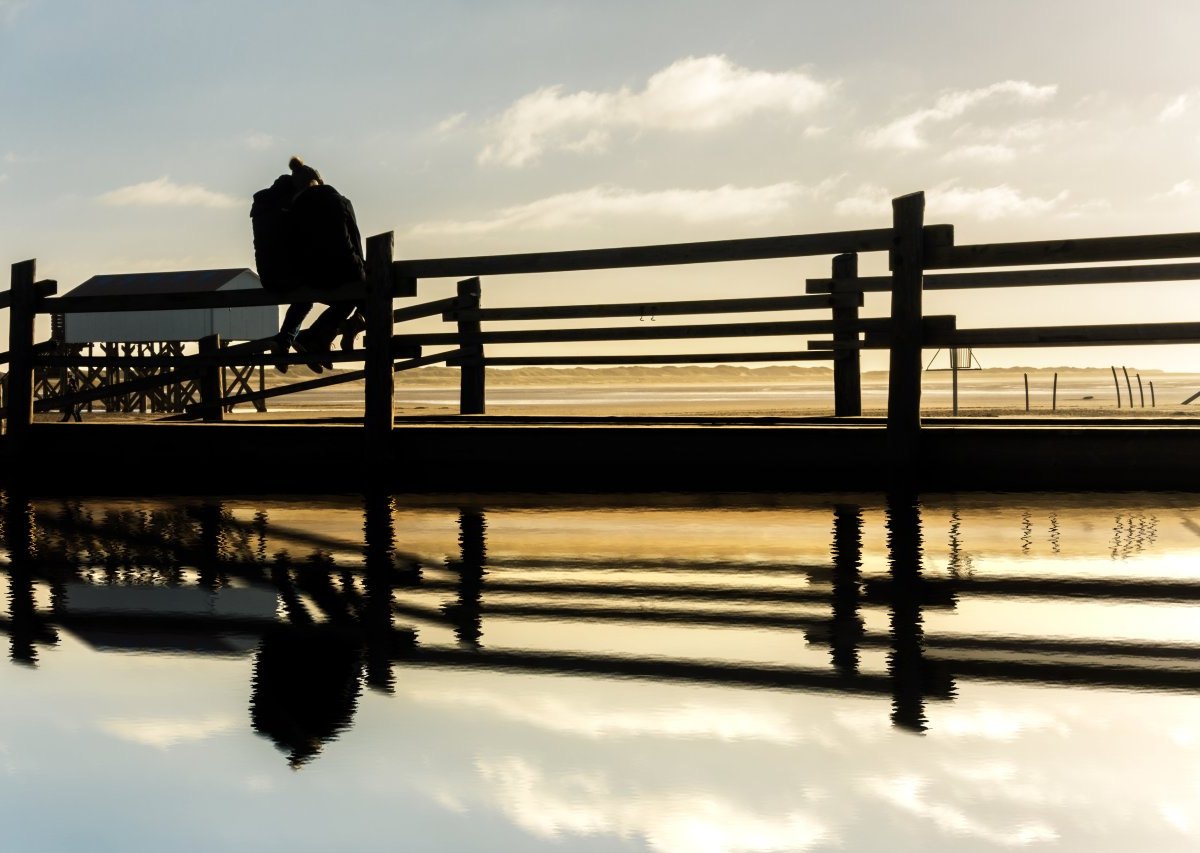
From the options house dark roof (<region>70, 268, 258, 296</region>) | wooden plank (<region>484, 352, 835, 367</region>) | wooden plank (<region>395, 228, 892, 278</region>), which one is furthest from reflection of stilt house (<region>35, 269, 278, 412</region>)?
wooden plank (<region>395, 228, 892, 278</region>)

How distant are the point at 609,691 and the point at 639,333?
25.8 feet

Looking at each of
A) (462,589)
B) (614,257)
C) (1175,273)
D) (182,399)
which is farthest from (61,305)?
(182,399)

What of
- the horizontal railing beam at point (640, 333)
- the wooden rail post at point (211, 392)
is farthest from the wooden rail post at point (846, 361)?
the wooden rail post at point (211, 392)

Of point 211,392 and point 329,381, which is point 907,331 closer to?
point 329,381

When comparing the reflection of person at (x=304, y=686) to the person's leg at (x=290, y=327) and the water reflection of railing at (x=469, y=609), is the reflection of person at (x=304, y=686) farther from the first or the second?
the person's leg at (x=290, y=327)

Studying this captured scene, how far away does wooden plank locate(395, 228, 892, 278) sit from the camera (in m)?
9.89

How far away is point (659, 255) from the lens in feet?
33.5

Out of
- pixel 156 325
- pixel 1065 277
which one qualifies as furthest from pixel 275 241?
pixel 156 325

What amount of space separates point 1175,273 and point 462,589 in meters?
5.67

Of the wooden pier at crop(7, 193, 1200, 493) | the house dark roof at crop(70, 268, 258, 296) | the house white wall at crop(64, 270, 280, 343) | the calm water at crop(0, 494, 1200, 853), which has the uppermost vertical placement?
the house dark roof at crop(70, 268, 258, 296)

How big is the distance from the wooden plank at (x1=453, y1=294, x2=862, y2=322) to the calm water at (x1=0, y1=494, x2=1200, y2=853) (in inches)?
175

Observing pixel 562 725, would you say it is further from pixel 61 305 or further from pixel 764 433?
pixel 61 305

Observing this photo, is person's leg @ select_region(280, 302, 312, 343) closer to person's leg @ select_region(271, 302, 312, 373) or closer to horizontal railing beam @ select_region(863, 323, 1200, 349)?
person's leg @ select_region(271, 302, 312, 373)

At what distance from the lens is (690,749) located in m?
3.66
